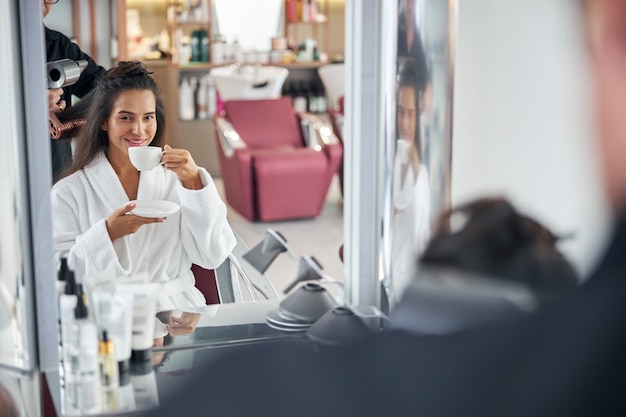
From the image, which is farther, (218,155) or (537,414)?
(537,414)

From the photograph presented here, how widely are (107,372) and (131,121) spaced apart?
0.43 meters

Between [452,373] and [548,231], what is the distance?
337 mm

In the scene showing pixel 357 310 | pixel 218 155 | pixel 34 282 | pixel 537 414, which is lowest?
pixel 537 414

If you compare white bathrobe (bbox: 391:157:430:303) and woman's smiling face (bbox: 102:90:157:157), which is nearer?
woman's smiling face (bbox: 102:90:157:157)

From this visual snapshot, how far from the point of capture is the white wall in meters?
1.63

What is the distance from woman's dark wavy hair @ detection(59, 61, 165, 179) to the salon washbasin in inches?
5.9

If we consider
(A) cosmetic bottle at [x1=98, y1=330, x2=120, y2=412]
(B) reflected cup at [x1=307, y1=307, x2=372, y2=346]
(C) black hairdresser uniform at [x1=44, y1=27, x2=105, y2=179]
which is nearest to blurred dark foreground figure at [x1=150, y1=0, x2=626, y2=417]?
(B) reflected cup at [x1=307, y1=307, x2=372, y2=346]

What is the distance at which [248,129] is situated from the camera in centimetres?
158

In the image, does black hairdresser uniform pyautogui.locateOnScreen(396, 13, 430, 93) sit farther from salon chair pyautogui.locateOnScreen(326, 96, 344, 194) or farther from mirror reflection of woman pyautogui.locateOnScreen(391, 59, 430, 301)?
salon chair pyautogui.locateOnScreen(326, 96, 344, 194)

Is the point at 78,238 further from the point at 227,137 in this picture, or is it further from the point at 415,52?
the point at 415,52

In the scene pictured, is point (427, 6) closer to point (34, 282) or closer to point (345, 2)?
point (345, 2)

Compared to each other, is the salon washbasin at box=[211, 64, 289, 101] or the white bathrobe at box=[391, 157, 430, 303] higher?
the salon washbasin at box=[211, 64, 289, 101]

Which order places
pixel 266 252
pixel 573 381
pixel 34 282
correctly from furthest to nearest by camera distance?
pixel 573 381, pixel 266 252, pixel 34 282

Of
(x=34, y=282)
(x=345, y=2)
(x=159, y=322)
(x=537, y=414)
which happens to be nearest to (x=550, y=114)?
(x=345, y=2)
